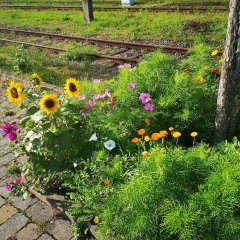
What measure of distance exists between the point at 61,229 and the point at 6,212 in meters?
0.77

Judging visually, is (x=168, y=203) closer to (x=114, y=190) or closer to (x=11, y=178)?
(x=114, y=190)

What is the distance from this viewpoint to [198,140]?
3.61 meters

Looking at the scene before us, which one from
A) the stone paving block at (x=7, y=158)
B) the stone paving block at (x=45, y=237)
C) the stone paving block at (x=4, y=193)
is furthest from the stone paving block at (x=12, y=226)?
the stone paving block at (x=7, y=158)

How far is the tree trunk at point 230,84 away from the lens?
2.89m

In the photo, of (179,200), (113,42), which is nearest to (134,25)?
(113,42)

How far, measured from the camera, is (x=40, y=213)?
11.5 feet

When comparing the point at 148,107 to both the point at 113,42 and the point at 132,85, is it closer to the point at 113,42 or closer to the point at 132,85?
the point at 132,85

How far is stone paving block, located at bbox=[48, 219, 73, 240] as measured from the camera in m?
3.15

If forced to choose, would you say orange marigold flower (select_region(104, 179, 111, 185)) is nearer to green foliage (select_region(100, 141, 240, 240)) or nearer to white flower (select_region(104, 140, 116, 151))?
green foliage (select_region(100, 141, 240, 240))

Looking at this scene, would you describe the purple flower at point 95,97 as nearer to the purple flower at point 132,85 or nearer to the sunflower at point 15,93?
the purple flower at point 132,85

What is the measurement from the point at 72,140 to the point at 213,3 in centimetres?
1261

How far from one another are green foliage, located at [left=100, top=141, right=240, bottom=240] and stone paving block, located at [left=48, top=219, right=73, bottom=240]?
0.77 meters

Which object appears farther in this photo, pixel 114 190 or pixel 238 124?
pixel 238 124

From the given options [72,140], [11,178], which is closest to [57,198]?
[72,140]
